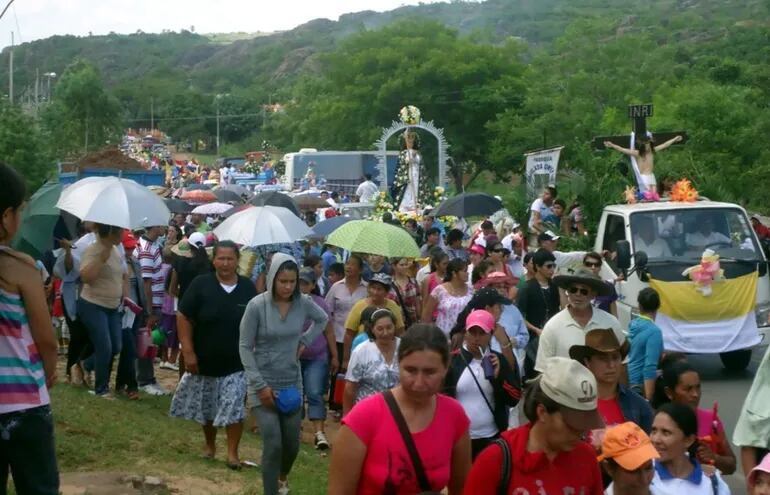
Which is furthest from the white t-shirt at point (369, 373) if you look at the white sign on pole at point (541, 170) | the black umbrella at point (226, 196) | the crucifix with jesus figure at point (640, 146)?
the black umbrella at point (226, 196)

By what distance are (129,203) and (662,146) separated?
9.24 meters

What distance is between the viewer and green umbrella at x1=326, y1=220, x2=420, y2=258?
42.4 ft

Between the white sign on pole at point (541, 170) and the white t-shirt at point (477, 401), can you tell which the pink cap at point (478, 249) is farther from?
Result: the white t-shirt at point (477, 401)

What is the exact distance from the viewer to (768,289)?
15336mm

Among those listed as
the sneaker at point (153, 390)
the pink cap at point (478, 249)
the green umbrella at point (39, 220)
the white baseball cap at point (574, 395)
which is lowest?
the sneaker at point (153, 390)

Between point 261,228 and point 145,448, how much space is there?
3833 millimetres

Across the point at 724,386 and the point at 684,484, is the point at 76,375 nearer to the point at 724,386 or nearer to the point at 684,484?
the point at 724,386

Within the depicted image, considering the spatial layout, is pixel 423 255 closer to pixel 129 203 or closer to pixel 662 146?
pixel 662 146

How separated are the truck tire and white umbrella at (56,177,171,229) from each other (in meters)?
7.18

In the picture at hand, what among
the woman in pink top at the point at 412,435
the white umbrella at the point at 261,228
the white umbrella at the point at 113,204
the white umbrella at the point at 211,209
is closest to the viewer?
the woman in pink top at the point at 412,435

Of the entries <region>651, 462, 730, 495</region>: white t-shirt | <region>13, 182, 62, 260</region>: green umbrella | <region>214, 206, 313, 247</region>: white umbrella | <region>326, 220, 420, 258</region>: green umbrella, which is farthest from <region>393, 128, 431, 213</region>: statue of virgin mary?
<region>651, 462, 730, 495</region>: white t-shirt

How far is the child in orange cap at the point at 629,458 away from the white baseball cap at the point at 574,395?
537mm

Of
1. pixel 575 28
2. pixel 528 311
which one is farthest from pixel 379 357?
pixel 575 28

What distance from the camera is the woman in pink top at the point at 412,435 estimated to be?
4.81 meters
